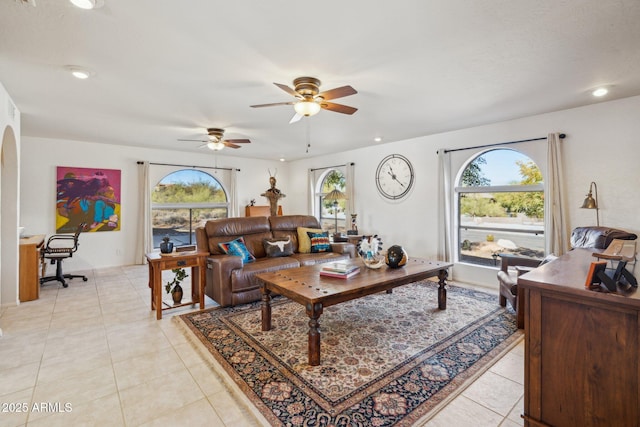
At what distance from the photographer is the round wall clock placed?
5.49 meters

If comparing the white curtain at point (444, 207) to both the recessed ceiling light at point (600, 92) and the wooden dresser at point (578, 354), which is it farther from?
the wooden dresser at point (578, 354)

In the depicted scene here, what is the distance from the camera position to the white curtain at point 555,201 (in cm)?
364

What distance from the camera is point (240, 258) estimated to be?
361 centimetres

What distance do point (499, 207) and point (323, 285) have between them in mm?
3392

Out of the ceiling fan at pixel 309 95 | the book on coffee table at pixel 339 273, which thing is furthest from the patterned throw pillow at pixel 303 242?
the ceiling fan at pixel 309 95

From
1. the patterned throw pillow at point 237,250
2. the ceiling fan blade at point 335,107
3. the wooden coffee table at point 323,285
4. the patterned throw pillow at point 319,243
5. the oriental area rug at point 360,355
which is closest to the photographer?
the oriental area rug at point 360,355

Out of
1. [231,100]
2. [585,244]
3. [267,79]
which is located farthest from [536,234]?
[231,100]

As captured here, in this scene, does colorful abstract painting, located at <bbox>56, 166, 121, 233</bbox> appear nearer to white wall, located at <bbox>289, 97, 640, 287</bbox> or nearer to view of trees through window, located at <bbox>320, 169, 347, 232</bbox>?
view of trees through window, located at <bbox>320, 169, 347, 232</bbox>

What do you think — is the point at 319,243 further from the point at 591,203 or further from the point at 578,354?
the point at 578,354

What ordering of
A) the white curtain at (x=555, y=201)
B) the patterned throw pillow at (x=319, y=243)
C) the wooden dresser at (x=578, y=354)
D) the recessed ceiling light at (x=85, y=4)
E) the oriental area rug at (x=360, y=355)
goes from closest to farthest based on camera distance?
the wooden dresser at (x=578, y=354), the recessed ceiling light at (x=85, y=4), the oriental area rug at (x=360, y=355), the white curtain at (x=555, y=201), the patterned throw pillow at (x=319, y=243)

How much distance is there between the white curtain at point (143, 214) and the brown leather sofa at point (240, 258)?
9.22ft

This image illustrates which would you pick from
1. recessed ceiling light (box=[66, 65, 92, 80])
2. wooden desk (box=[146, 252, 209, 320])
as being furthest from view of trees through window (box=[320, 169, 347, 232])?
recessed ceiling light (box=[66, 65, 92, 80])

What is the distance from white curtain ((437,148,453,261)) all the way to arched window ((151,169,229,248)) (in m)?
5.11

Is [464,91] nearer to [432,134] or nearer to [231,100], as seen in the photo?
[432,134]
